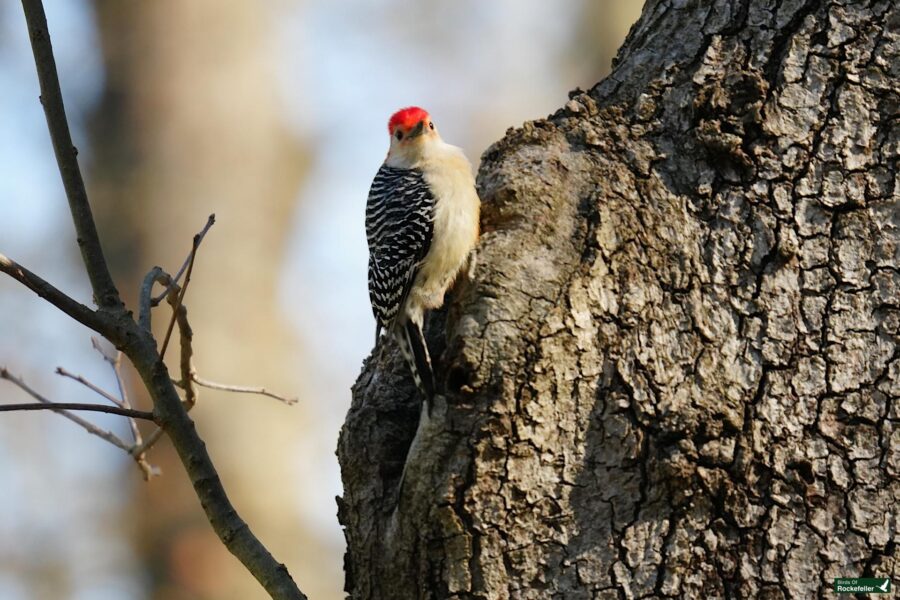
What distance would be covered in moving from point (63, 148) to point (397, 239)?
1.84 meters

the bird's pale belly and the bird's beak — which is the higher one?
the bird's beak

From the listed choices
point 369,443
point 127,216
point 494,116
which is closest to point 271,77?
point 127,216

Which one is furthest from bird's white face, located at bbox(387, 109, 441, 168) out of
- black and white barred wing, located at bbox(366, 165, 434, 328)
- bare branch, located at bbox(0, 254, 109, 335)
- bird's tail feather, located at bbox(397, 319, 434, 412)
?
bare branch, located at bbox(0, 254, 109, 335)

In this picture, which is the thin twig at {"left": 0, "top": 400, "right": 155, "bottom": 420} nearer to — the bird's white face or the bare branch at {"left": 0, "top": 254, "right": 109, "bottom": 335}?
the bare branch at {"left": 0, "top": 254, "right": 109, "bottom": 335}

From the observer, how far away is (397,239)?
4.40m

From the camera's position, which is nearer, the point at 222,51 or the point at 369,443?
the point at 369,443

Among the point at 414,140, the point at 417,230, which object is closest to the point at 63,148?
the point at 417,230

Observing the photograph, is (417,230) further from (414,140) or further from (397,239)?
(414,140)

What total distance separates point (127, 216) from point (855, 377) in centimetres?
571

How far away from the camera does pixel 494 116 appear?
12289mm

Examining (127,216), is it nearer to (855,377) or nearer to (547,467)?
(547,467)

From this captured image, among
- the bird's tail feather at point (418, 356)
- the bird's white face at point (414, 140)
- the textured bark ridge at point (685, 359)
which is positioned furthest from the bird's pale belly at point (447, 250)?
the bird's white face at point (414, 140)

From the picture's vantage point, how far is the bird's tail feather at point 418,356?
3.10 m

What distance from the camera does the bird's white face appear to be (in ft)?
16.7
